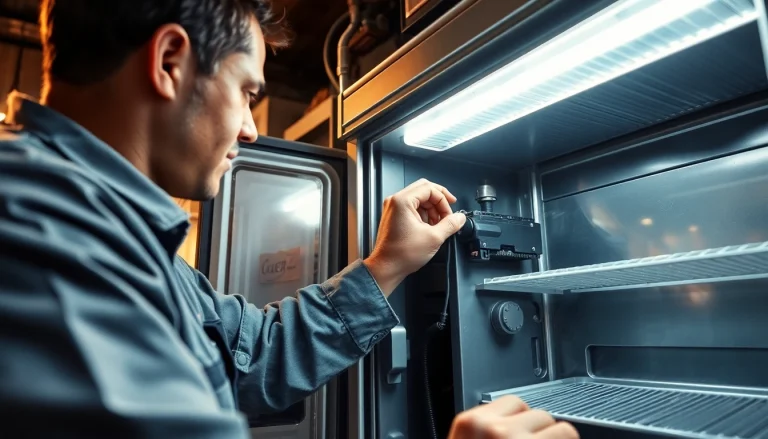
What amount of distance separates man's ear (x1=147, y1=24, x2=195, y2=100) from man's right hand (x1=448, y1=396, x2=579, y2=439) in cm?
54

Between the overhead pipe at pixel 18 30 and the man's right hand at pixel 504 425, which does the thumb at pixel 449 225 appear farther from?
the overhead pipe at pixel 18 30

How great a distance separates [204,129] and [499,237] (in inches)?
24.9

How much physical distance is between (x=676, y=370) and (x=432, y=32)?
31.0 inches

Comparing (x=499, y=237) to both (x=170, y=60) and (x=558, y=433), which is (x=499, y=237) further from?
(x=170, y=60)

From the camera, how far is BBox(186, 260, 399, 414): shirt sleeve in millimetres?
931

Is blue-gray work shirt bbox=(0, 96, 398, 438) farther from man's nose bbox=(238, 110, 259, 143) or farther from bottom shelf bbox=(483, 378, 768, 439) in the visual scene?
bottom shelf bbox=(483, 378, 768, 439)

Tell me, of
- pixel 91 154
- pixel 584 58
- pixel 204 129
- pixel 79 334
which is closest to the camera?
pixel 79 334

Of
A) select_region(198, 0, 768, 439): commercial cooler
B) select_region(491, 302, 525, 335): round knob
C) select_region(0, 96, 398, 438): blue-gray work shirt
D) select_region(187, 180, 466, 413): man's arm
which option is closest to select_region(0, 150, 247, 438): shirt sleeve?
select_region(0, 96, 398, 438): blue-gray work shirt

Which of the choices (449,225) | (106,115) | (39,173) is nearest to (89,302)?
(39,173)

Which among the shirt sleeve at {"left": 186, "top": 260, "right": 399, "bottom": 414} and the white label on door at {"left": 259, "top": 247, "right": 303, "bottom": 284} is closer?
the shirt sleeve at {"left": 186, "top": 260, "right": 399, "bottom": 414}

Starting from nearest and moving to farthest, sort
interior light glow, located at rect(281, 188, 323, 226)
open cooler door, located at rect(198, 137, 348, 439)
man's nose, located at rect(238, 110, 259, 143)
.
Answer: man's nose, located at rect(238, 110, 259, 143)
open cooler door, located at rect(198, 137, 348, 439)
interior light glow, located at rect(281, 188, 323, 226)

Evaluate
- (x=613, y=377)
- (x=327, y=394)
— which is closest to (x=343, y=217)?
(x=327, y=394)

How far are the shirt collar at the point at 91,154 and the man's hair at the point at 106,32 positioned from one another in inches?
3.1

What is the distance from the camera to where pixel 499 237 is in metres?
1.04
